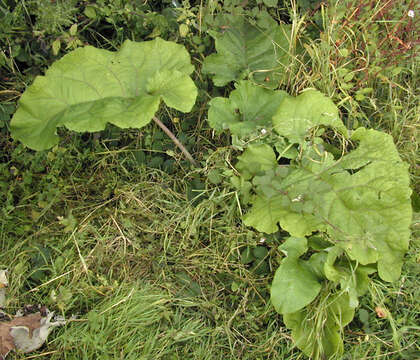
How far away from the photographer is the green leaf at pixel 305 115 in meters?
2.14

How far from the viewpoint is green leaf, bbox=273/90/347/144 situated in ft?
7.02

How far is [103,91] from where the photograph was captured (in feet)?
6.69

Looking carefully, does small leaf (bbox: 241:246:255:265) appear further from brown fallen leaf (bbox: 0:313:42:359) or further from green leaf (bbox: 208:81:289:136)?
brown fallen leaf (bbox: 0:313:42:359)

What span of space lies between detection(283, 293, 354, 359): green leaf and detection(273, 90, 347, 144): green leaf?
78 centimetres

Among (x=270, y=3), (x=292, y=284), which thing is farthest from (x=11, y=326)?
(x=270, y=3)

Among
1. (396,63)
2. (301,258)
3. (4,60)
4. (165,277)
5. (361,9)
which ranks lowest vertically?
(165,277)

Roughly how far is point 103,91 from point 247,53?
2.68 feet

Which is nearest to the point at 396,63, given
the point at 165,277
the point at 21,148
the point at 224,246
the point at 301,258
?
the point at 301,258

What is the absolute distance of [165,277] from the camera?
219 centimetres

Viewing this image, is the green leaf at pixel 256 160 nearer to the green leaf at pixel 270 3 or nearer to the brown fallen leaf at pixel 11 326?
the green leaf at pixel 270 3

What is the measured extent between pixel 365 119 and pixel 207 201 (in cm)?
97

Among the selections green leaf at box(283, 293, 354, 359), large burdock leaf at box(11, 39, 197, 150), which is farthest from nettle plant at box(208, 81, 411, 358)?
large burdock leaf at box(11, 39, 197, 150)

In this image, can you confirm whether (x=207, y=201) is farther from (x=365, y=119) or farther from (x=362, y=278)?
(x=365, y=119)

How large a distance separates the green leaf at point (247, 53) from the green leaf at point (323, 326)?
1.13 meters
